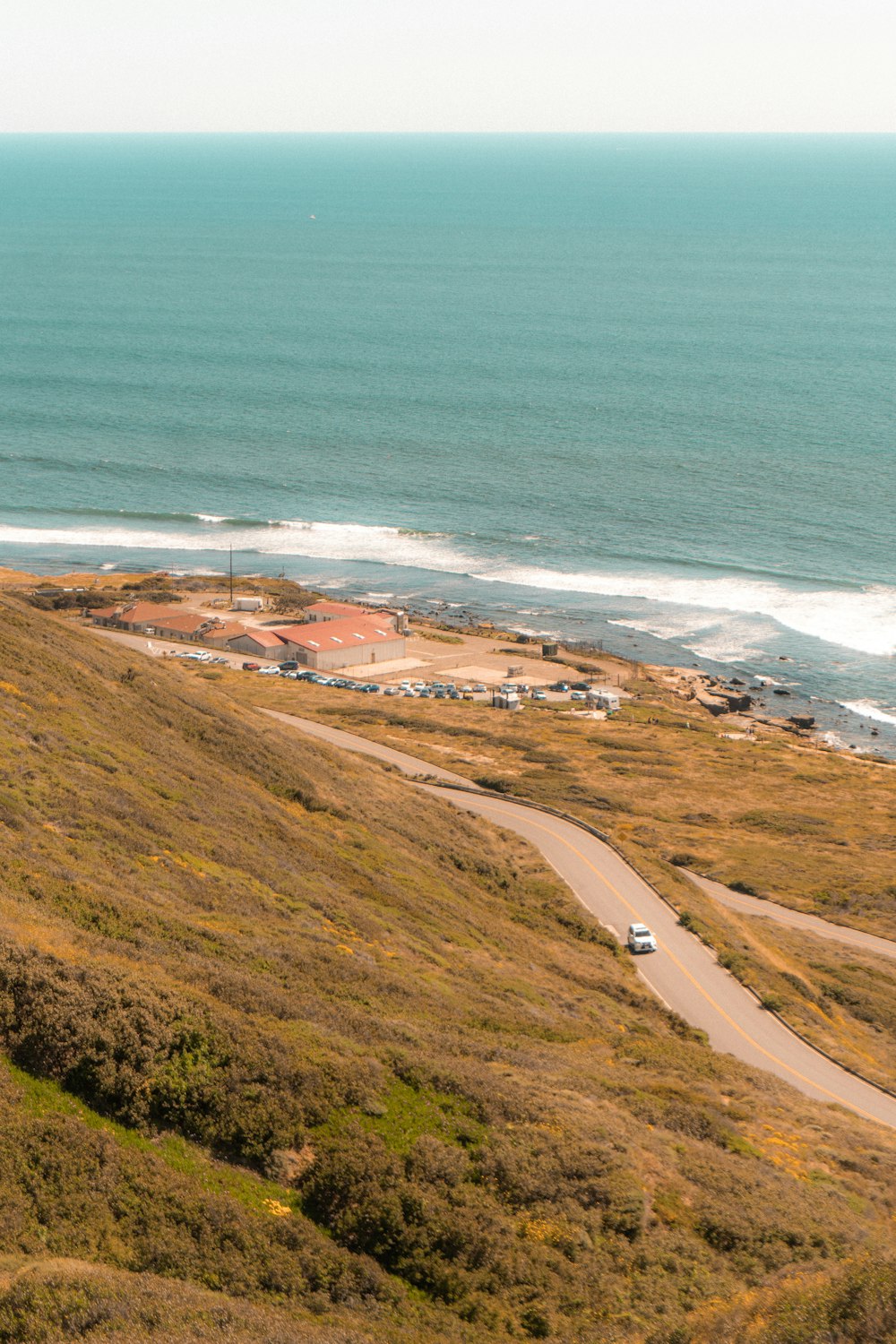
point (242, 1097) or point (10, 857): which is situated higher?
point (10, 857)

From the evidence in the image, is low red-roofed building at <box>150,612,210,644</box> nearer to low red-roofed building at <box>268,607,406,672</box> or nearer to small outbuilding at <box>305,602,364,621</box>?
low red-roofed building at <box>268,607,406,672</box>

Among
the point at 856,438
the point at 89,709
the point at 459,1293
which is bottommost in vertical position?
the point at 459,1293

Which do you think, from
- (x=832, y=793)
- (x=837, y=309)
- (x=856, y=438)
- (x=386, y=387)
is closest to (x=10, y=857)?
(x=832, y=793)

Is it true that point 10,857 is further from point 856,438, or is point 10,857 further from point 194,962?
point 856,438

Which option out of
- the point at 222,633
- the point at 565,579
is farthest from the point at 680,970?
the point at 565,579

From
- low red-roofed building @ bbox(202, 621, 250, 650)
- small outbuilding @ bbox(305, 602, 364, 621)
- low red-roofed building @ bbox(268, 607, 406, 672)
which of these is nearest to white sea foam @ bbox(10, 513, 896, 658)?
small outbuilding @ bbox(305, 602, 364, 621)

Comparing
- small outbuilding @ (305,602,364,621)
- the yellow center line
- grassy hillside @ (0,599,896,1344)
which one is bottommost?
the yellow center line
